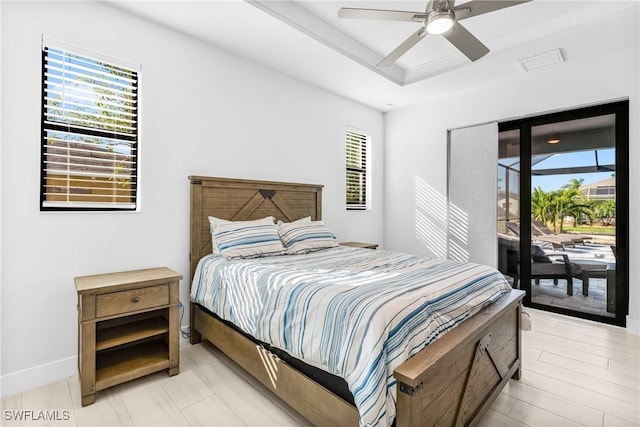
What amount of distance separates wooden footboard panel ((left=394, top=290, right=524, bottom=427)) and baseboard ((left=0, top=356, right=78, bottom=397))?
2.35 metres

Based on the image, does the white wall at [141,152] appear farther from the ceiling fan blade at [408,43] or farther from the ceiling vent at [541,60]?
the ceiling vent at [541,60]

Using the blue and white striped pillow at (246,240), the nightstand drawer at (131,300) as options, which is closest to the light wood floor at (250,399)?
the nightstand drawer at (131,300)

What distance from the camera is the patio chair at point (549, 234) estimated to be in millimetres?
3525

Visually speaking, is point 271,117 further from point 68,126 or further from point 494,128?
point 494,128

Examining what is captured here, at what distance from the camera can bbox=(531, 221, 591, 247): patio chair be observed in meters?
3.53

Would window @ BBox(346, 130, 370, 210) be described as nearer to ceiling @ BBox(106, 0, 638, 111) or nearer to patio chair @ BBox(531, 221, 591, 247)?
ceiling @ BBox(106, 0, 638, 111)

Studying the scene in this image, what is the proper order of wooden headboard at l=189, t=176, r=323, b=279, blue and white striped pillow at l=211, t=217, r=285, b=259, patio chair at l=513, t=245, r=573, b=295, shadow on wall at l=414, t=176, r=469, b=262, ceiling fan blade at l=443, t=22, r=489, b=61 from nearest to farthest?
ceiling fan blade at l=443, t=22, r=489, b=61
blue and white striped pillow at l=211, t=217, r=285, b=259
wooden headboard at l=189, t=176, r=323, b=279
patio chair at l=513, t=245, r=573, b=295
shadow on wall at l=414, t=176, r=469, b=262

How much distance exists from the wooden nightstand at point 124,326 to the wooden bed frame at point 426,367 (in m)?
0.36

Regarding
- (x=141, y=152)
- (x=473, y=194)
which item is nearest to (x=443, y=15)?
(x=141, y=152)

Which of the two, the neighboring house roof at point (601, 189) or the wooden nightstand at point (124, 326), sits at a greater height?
the neighboring house roof at point (601, 189)

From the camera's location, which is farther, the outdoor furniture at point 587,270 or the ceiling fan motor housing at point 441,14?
the outdoor furniture at point 587,270

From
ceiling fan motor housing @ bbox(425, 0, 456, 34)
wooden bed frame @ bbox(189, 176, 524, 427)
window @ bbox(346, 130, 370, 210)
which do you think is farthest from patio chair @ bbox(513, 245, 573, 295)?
ceiling fan motor housing @ bbox(425, 0, 456, 34)

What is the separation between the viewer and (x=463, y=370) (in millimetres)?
1601

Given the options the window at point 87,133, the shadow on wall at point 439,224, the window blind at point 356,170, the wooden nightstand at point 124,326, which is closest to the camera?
the wooden nightstand at point 124,326
